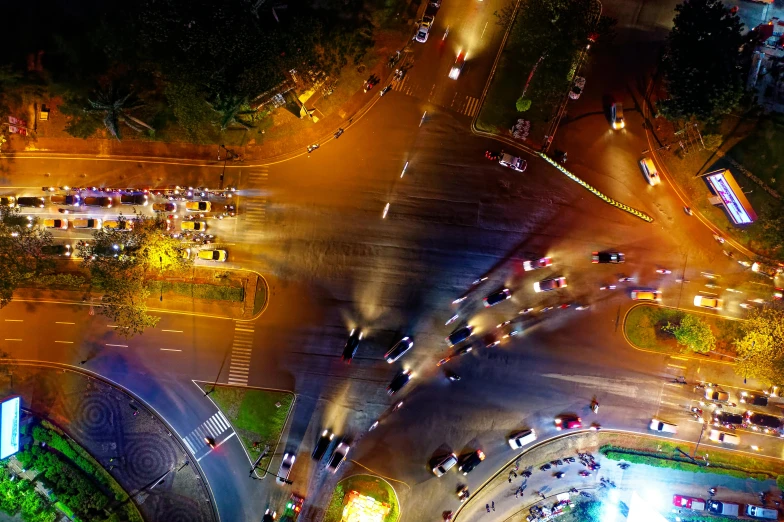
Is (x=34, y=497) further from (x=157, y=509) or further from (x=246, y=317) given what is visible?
(x=246, y=317)

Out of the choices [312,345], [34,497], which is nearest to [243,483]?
[312,345]

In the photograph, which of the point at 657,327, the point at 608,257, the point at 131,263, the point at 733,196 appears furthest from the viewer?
the point at 657,327

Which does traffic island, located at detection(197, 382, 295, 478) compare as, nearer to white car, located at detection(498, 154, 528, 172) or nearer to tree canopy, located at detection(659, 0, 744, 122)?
white car, located at detection(498, 154, 528, 172)

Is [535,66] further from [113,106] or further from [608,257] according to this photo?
[113,106]

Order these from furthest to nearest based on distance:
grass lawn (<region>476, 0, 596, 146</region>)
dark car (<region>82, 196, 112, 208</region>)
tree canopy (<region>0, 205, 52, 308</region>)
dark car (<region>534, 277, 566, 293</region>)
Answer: dark car (<region>82, 196, 112, 208</region>) < dark car (<region>534, 277, 566, 293</region>) < grass lawn (<region>476, 0, 596, 146</region>) < tree canopy (<region>0, 205, 52, 308</region>)

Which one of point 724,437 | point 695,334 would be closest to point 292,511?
point 695,334

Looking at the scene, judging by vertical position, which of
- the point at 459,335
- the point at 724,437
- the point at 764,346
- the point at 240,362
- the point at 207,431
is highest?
the point at 764,346

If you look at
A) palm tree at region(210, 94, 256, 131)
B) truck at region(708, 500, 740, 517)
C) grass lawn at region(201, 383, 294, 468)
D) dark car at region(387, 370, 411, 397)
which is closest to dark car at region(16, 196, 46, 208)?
palm tree at region(210, 94, 256, 131)
